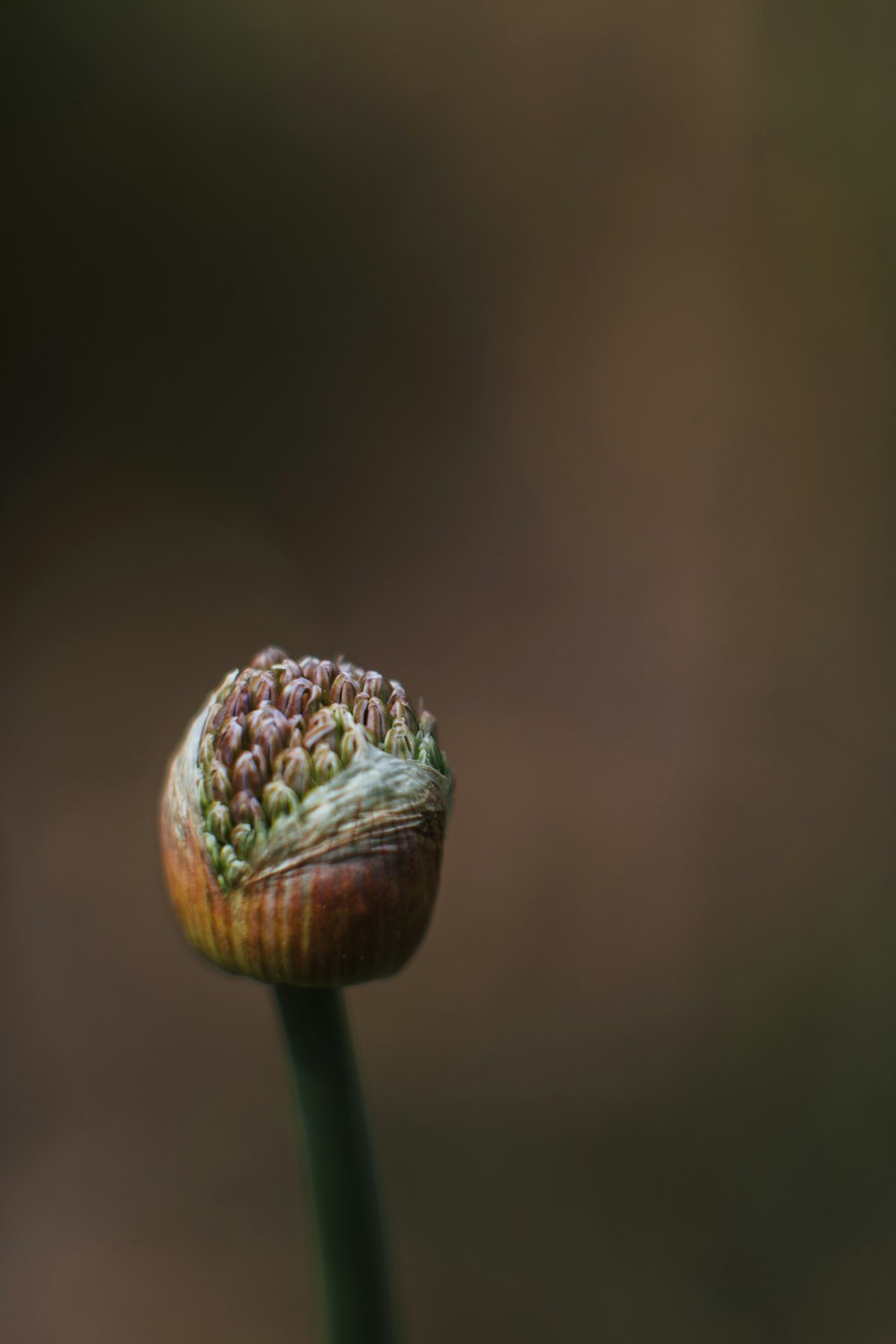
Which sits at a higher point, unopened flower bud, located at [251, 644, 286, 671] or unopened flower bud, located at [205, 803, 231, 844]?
unopened flower bud, located at [251, 644, 286, 671]

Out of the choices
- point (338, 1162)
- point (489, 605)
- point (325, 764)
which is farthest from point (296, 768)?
point (489, 605)

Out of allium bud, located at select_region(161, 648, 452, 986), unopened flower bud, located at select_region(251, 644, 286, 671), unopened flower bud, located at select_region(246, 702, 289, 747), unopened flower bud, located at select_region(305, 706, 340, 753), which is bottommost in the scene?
allium bud, located at select_region(161, 648, 452, 986)

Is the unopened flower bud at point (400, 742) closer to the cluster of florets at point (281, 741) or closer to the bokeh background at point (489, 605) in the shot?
the cluster of florets at point (281, 741)

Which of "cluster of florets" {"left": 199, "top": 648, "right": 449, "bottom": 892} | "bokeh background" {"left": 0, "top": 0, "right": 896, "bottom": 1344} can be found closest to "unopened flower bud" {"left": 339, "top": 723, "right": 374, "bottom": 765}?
"cluster of florets" {"left": 199, "top": 648, "right": 449, "bottom": 892}

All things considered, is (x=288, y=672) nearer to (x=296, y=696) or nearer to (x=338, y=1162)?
(x=296, y=696)

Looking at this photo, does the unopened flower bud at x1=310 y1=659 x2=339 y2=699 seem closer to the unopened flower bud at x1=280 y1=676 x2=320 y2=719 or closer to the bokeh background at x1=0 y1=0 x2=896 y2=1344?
the unopened flower bud at x1=280 y1=676 x2=320 y2=719

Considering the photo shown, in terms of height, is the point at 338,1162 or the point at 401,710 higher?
the point at 401,710
